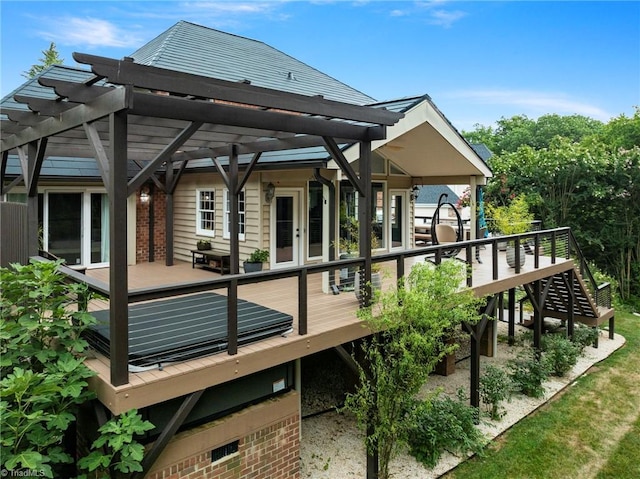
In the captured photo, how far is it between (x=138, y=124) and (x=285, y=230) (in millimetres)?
5164

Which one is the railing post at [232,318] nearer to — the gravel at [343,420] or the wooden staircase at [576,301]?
the gravel at [343,420]

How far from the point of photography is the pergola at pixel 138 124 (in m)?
4.01

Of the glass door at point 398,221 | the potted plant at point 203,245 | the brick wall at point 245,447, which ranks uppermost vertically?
the glass door at point 398,221

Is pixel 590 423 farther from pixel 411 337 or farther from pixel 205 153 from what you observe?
pixel 205 153

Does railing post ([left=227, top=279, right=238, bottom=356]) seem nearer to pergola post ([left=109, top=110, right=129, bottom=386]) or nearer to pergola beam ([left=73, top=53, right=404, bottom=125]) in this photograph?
pergola post ([left=109, top=110, right=129, bottom=386])

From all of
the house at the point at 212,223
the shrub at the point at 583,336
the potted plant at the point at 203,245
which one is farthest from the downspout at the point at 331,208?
the shrub at the point at 583,336

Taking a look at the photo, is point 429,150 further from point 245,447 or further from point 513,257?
point 245,447

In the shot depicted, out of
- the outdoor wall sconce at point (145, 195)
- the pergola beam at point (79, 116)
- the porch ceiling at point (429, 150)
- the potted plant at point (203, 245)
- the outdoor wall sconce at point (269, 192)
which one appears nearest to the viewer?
the pergola beam at point (79, 116)

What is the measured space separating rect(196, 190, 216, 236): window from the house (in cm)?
5

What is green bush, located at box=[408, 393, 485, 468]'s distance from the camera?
6.87 meters

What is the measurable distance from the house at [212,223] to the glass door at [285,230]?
0.03 m

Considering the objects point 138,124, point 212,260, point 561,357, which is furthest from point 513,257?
point 138,124

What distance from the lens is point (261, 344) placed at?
5.27 meters

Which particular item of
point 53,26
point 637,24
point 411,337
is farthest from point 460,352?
point 53,26
